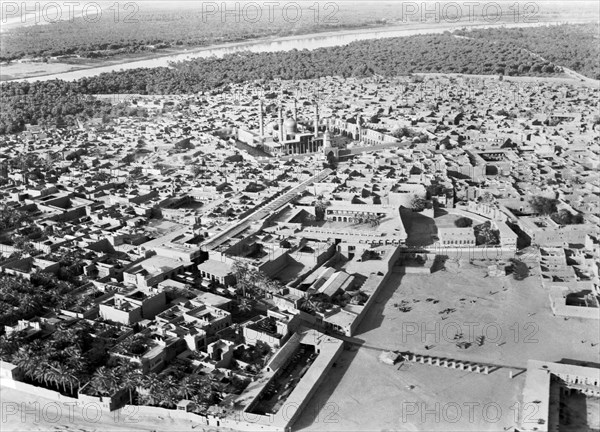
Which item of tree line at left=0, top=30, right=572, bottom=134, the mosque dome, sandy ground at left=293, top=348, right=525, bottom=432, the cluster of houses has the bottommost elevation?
sandy ground at left=293, top=348, right=525, bottom=432

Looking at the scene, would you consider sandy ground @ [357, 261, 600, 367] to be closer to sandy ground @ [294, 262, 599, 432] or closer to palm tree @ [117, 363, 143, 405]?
sandy ground @ [294, 262, 599, 432]

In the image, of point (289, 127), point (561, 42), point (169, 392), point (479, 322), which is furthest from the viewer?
point (561, 42)

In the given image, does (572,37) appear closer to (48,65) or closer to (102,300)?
(48,65)

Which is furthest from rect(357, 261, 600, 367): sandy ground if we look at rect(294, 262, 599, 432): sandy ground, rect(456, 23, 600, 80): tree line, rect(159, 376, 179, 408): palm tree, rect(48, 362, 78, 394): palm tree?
rect(456, 23, 600, 80): tree line

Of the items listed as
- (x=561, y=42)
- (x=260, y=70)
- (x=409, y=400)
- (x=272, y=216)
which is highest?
(x=561, y=42)

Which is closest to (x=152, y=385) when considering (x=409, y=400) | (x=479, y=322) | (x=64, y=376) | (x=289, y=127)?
(x=64, y=376)

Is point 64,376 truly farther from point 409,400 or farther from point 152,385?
point 409,400
